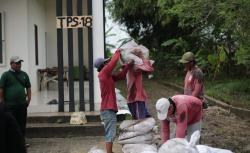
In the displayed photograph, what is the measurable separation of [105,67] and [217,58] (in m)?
13.5

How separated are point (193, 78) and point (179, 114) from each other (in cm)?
169

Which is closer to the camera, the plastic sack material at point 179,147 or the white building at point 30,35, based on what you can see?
the plastic sack material at point 179,147

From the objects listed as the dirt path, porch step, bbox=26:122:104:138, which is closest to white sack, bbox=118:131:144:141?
the dirt path

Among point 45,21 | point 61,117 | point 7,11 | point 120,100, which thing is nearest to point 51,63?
point 45,21

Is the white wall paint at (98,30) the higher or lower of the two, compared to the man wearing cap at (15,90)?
higher

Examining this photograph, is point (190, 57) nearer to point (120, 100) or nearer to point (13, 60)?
point (13, 60)

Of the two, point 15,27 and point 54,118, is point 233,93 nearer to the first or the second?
point 15,27

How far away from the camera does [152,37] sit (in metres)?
30.3

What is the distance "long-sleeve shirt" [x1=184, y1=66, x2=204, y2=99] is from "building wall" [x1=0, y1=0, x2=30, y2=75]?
7896 mm

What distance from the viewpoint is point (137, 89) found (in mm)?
8148

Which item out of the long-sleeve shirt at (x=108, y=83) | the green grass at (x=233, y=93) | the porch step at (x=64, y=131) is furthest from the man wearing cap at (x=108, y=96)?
the green grass at (x=233, y=93)

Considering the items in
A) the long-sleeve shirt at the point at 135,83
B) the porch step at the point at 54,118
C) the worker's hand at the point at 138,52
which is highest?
the worker's hand at the point at 138,52

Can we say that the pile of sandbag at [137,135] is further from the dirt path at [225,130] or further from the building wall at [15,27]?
the building wall at [15,27]

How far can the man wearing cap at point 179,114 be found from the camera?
5918mm
